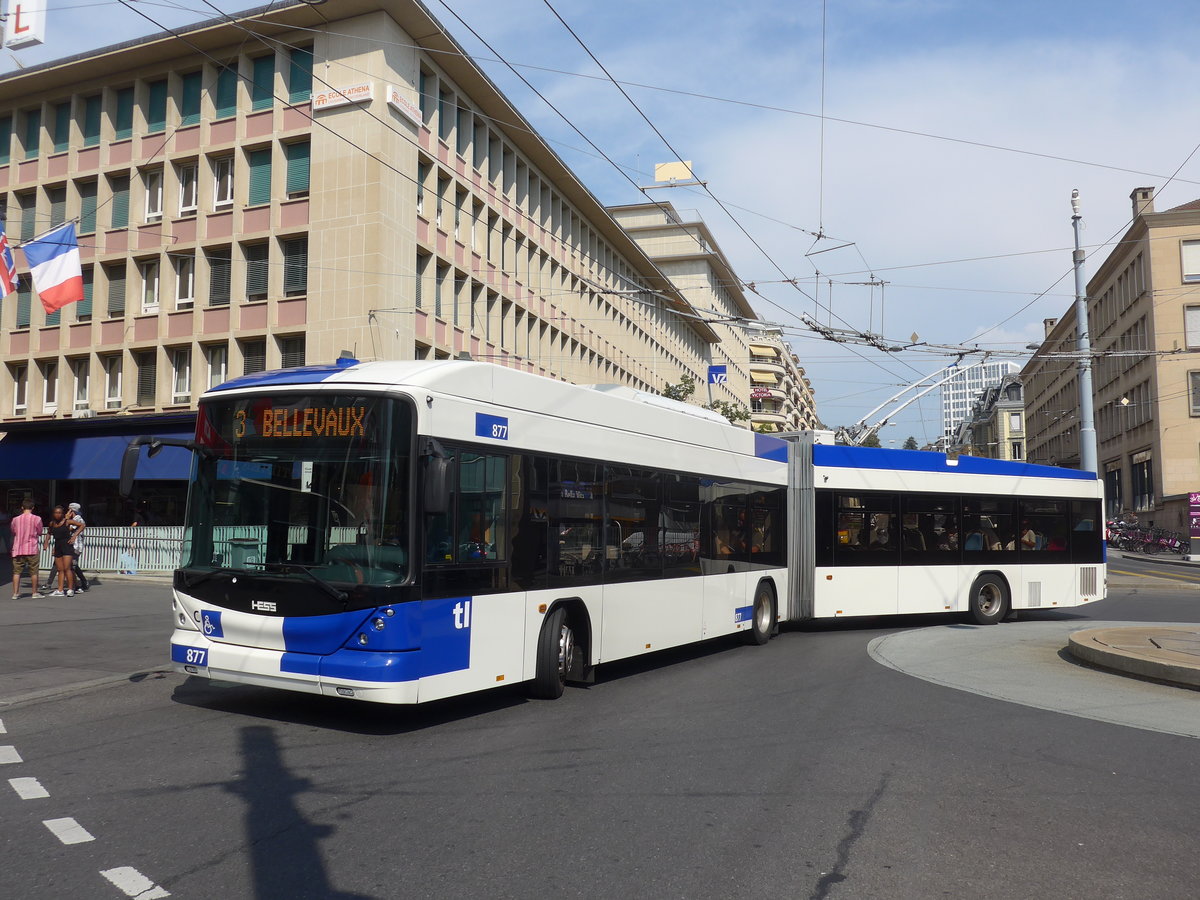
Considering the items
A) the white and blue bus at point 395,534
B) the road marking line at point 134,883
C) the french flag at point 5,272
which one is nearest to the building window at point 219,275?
the french flag at point 5,272

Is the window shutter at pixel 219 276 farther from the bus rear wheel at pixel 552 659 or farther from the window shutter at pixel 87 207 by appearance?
the bus rear wheel at pixel 552 659

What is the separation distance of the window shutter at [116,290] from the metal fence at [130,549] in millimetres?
10252

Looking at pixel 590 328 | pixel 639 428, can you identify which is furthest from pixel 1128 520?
pixel 639 428

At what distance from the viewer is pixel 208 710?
8664 millimetres

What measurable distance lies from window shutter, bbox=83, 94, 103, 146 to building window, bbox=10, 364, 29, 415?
7.46m

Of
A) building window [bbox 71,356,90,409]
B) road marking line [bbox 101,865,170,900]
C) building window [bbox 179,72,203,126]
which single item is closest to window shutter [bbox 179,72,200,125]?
building window [bbox 179,72,203,126]

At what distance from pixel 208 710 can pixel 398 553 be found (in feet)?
8.10

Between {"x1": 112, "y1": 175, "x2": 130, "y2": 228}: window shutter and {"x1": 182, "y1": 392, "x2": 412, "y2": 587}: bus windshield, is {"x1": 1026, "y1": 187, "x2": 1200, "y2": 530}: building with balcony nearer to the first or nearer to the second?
{"x1": 112, "y1": 175, "x2": 130, "y2": 228}: window shutter

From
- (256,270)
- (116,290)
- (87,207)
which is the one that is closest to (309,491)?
(256,270)

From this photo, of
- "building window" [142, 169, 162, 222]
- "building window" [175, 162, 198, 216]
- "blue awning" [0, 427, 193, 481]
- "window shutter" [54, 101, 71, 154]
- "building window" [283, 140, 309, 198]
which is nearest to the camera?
"blue awning" [0, 427, 193, 481]

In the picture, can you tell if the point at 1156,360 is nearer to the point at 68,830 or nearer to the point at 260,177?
the point at 260,177

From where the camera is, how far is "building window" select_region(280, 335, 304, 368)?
29.0 metres

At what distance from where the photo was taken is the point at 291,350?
29.2 meters

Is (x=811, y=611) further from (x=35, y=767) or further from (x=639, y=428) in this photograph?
(x=35, y=767)
